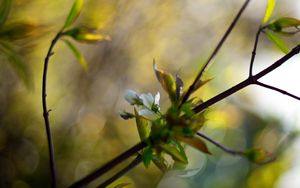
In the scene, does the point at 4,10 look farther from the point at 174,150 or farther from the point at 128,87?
the point at 128,87

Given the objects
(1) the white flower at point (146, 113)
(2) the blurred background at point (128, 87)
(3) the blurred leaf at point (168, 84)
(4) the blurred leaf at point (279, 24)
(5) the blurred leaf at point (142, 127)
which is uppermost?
→ (4) the blurred leaf at point (279, 24)

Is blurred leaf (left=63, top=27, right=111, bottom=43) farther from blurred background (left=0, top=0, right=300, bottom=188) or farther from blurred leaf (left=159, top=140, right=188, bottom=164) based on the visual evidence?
blurred background (left=0, top=0, right=300, bottom=188)

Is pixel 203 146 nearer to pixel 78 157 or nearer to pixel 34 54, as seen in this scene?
pixel 34 54

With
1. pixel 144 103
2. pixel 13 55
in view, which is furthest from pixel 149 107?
pixel 13 55

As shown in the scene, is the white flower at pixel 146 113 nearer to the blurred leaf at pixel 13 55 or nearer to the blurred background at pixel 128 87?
the blurred leaf at pixel 13 55

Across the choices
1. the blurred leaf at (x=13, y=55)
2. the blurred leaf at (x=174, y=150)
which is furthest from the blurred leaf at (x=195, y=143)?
the blurred leaf at (x=13, y=55)
